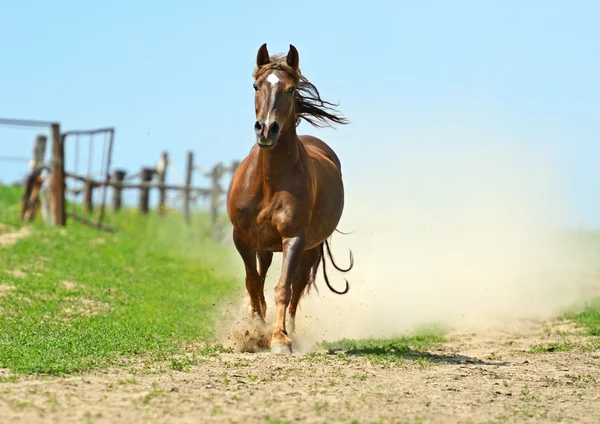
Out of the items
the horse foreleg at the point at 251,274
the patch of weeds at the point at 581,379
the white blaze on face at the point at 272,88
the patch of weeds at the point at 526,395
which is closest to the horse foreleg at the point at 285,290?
the horse foreleg at the point at 251,274

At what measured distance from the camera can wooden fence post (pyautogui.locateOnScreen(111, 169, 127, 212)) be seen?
3003cm

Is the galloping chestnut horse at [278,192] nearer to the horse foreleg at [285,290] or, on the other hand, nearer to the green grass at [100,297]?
the horse foreleg at [285,290]

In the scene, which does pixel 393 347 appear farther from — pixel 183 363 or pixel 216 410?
pixel 216 410

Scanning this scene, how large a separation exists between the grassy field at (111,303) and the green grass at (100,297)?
1 centimetres

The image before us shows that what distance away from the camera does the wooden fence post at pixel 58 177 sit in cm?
2364

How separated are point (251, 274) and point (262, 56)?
2208 mm

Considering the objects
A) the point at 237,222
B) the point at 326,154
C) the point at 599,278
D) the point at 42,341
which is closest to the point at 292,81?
the point at 237,222

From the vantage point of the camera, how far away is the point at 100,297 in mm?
13234

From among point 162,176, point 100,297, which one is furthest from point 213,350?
point 162,176

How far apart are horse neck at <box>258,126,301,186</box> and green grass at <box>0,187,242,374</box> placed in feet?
6.21

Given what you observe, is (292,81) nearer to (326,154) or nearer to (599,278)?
(326,154)

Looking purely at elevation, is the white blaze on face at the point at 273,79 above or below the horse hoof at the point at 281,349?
above

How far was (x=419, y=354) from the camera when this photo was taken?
10000 millimetres

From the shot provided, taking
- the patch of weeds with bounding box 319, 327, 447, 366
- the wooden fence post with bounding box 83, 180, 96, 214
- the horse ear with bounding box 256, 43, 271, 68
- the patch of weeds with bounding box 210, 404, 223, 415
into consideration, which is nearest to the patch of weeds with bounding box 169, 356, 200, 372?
the patch of weeds with bounding box 319, 327, 447, 366
